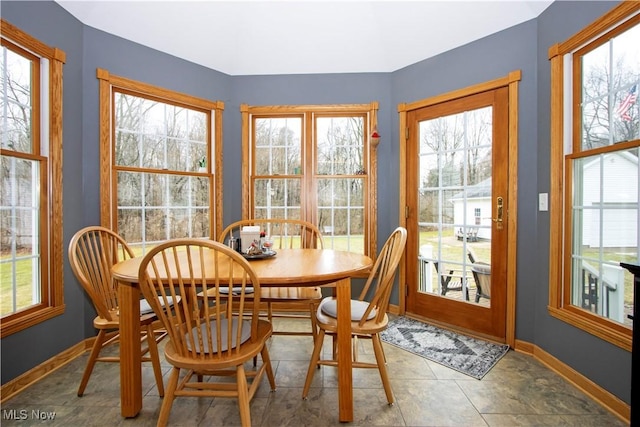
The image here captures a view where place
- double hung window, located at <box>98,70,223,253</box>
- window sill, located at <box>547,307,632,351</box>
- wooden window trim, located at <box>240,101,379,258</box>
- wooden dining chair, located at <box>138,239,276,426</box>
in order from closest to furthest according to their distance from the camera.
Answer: wooden dining chair, located at <box>138,239,276,426</box>, window sill, located at <box>547,307,632,351</box>, double hung window, located at <box>98,70,223,253</box>, wooden window trim, located at <box>240,101,379,258</box>

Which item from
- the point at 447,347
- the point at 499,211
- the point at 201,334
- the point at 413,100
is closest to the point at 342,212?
the point at 413,100

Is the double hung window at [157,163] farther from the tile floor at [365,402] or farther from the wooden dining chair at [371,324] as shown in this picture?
the wooden dining chair at [371,324]

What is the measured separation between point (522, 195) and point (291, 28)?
8.02 feet

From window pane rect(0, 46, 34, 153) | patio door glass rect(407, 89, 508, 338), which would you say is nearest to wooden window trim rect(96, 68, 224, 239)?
window pane rect(0, 46, 34, 153)

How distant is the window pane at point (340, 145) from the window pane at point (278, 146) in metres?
0.23

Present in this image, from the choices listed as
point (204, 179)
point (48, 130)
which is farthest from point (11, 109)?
point (204, 179)

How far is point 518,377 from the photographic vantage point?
74.6 inches

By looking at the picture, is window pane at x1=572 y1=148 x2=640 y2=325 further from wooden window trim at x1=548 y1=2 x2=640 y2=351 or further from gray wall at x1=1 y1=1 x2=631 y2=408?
gray wall at x1=1 y1=1 x2=631 y2=408

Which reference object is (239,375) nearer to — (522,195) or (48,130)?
(48,130)

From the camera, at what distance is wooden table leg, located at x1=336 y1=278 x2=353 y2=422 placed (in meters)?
1.48

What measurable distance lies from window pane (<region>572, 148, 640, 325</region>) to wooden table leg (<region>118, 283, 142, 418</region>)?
2.60 m

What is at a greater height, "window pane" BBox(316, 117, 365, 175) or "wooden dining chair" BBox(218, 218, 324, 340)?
"window pane" BBox(316, 117, 365, 175)

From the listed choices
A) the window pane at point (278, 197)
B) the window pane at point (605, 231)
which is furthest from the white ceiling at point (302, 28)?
the window pane at point (605, 231)

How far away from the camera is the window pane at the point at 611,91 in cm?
160
